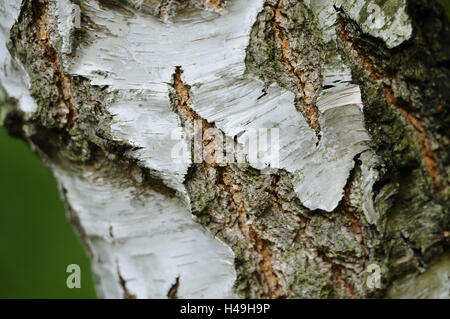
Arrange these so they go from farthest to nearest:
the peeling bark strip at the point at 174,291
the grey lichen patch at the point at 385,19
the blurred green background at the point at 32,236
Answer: the blurred green background at the point at 32,236, the peeling bark strip at the point at 174,291, the grey lichen patch at the point at 385,19

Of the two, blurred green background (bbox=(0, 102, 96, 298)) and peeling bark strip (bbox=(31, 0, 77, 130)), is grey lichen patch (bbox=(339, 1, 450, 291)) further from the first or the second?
blurred green background (bbox=(0, 102, 96, 298))

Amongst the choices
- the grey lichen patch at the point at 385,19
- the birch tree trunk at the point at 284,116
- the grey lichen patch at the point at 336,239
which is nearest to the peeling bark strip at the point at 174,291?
the birch tree trunk at the point at 284,116

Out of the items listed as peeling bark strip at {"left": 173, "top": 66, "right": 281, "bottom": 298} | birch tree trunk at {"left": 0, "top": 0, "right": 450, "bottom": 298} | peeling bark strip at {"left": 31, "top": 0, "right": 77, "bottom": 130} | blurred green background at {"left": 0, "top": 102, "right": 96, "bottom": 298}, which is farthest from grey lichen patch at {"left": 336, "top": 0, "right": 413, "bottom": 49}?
blurred green background at {"left": 0, "top": 102, "right": 96, "bottom": 298}

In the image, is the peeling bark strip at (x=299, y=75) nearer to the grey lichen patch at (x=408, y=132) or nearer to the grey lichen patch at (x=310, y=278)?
the grey lichen patch at (x=408, y=132)

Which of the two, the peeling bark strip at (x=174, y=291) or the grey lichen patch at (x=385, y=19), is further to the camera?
the peeling bark strip at (x=174, y=291)

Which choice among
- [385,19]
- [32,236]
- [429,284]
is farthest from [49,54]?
[32,236]

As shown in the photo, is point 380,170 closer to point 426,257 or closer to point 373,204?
point 373,204

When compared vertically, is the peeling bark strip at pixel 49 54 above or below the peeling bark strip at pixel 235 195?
above

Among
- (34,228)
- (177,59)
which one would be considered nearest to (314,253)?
(177,59)

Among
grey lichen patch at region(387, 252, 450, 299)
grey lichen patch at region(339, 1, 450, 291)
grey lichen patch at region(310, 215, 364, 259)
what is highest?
grey lichen patch at region(339, 1, 450, 291)
